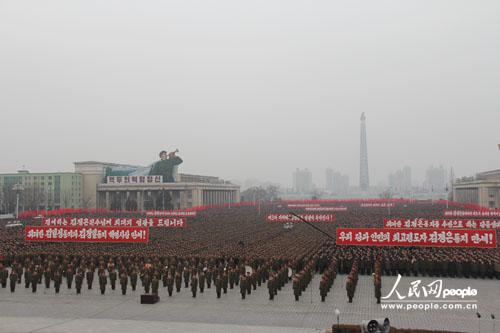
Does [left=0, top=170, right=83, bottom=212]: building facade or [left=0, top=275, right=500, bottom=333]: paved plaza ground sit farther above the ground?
[left=0, top=170, right=83, bottom=212]: building facade

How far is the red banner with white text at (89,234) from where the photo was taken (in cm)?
A: 2725

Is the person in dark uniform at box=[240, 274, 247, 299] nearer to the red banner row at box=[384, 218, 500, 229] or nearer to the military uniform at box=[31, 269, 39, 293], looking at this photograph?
the military uniform at box=[31, 269, 39, 293]

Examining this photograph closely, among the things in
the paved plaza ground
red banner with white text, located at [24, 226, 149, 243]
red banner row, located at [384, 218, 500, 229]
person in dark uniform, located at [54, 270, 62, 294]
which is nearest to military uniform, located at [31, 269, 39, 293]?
the paved plaza ground

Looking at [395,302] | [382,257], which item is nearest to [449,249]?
[382,257]

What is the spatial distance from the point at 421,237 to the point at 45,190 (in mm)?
79462

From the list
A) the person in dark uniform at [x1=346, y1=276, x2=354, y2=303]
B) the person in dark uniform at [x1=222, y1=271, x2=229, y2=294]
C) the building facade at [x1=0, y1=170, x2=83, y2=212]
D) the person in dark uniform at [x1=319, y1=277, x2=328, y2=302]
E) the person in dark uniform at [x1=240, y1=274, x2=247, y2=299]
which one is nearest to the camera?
the person in dark uniform at [x1=346, y1=276, x2=354, y2=303]

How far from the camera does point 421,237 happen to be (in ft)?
74.9

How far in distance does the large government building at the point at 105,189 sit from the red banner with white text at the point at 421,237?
60.6 m

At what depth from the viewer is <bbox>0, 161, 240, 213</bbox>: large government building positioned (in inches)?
3337

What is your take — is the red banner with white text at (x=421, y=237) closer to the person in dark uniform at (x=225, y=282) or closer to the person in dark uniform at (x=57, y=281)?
the person in dark uniform at (x=225, y=282)

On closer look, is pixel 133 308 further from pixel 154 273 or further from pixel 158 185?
pixel 158 185

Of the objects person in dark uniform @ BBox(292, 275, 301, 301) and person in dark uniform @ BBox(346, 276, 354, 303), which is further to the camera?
person in dark uniform @ BBox(292, 275, 301, 301)

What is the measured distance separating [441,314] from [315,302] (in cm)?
386

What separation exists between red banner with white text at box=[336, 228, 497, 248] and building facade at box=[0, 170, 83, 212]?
67.3m
